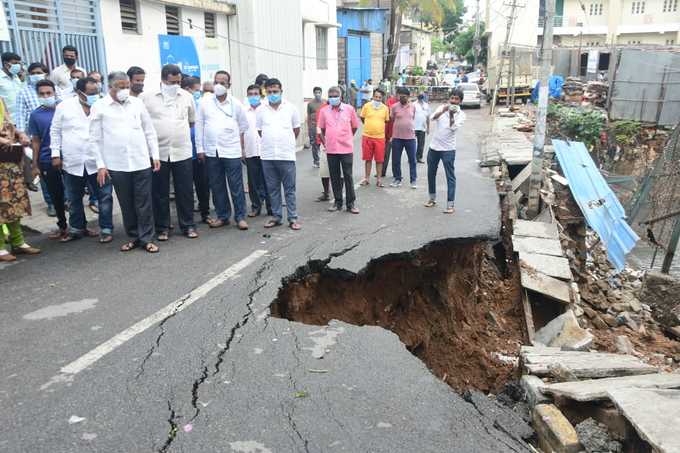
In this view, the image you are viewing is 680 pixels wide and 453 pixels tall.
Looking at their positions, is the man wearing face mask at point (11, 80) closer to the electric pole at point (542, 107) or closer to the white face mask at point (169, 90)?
the white face mask at point (169, 90)

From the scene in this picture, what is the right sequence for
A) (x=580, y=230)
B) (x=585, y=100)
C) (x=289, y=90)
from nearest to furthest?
(x=580, y=230) → (x=289, y=90) → (x=585, y=100)

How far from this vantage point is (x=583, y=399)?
3.21 metres

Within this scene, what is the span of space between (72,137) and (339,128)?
3.48 metres

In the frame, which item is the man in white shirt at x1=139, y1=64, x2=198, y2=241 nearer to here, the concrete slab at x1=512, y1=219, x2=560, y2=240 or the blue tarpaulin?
the concrete slab at x1=512, y1=219, x2=560, y2=240

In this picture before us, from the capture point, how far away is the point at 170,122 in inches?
255

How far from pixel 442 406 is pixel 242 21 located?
491 inches

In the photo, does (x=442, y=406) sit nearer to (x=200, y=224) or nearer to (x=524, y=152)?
(x=200, y=224)

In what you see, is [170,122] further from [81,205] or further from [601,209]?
[601,209]

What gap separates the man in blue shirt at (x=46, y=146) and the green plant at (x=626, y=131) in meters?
16.4

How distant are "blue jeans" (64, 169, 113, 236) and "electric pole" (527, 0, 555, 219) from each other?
20.6 ft

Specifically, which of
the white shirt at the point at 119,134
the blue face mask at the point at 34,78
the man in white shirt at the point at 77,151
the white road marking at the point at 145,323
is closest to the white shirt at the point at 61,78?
the blue face mask at the point at 34,78

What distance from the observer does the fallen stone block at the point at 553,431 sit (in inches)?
118

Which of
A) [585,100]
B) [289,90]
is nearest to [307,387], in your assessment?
[289,90]

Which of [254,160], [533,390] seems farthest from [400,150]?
[533,390]
